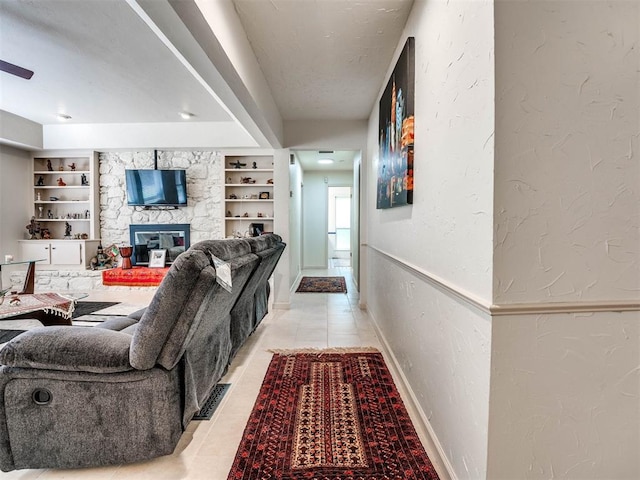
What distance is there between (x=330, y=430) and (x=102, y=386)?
1.12m

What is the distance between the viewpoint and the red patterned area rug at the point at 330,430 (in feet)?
4.89

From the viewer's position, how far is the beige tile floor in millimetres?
1493

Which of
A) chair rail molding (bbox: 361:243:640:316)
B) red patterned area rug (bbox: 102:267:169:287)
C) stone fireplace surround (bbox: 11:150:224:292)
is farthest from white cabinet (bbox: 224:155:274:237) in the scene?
chair rail molding (bbox: 361:243:640:316)

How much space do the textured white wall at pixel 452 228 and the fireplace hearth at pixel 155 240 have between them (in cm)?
466

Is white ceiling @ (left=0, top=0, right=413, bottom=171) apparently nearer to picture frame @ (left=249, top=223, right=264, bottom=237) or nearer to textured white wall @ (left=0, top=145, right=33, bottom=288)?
textured white wall @ (left=0, top=145, right=33, bottom=288)

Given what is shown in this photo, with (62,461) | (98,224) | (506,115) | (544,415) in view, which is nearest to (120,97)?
(98,224)

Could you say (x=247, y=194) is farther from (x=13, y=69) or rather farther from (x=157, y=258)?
(x=13, y=69)

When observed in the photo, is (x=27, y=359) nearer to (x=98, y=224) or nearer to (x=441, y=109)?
(x=441, y=109)

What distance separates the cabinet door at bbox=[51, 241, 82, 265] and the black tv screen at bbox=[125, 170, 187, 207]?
116 centimetres

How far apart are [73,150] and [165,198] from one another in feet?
5.75

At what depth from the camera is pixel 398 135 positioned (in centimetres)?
229

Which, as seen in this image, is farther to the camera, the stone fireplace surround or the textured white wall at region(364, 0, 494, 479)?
the stone fireplace surround

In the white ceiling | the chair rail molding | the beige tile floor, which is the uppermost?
the white ceiling

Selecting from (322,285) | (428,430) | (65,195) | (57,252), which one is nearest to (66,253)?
(57,252)
